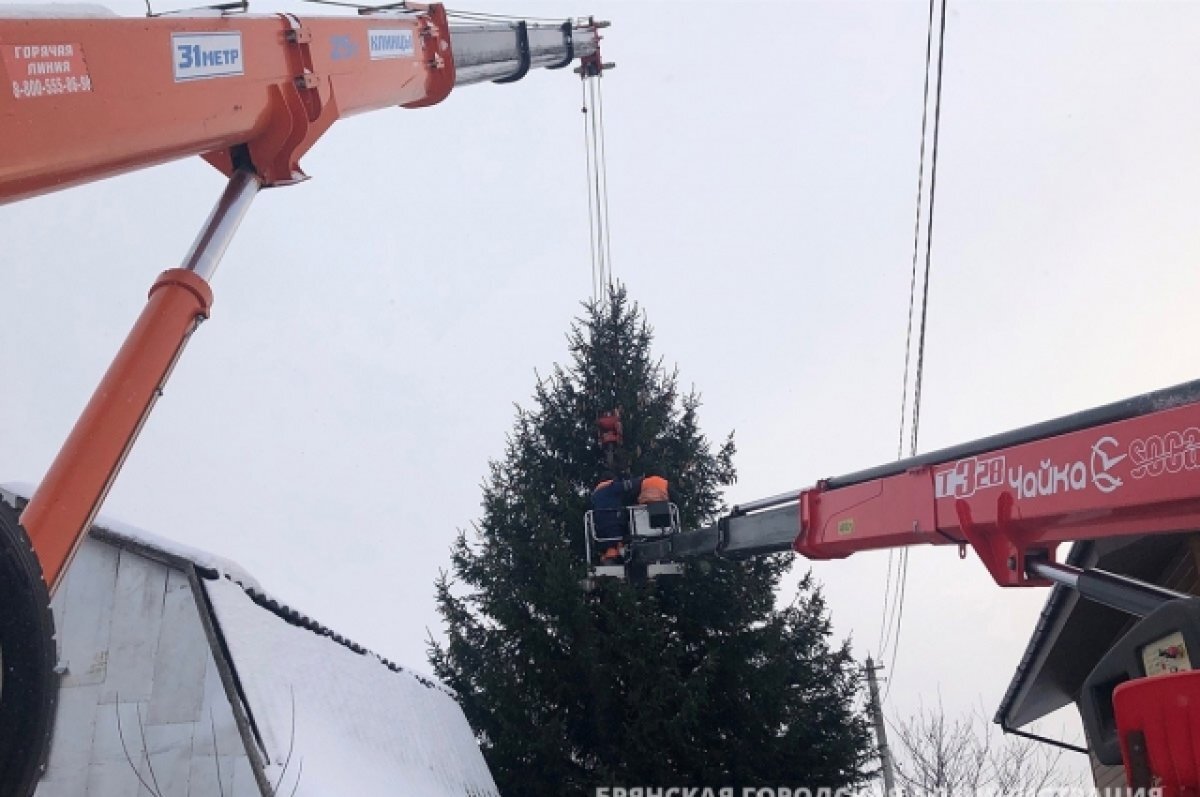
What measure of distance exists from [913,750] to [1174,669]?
651 inches

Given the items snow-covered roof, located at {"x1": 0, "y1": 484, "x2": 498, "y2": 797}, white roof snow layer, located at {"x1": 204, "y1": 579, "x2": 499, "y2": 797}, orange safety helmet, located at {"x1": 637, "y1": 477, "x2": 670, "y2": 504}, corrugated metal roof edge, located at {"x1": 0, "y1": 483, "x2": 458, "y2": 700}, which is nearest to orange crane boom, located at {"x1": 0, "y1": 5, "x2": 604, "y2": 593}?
corrugated metal roof edge, located at {"x1": 0, "y1": 483, "x2": 458, "y2": 700}

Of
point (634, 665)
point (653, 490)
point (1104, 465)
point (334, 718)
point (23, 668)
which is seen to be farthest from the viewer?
point (634, 665)

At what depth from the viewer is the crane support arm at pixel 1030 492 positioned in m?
4.86

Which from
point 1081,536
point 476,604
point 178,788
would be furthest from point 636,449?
point 1081,536

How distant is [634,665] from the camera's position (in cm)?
1386

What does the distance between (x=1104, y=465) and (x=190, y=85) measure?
15.5 feet

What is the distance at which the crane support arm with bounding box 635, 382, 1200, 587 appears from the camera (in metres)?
4.86

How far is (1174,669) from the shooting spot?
309 cm

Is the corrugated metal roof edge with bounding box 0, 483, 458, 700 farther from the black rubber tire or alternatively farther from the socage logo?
the socage logo

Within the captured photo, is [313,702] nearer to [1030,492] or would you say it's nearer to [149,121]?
[149,121]

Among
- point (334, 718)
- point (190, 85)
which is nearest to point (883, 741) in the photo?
point (334, 718)

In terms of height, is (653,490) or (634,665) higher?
(653,490)

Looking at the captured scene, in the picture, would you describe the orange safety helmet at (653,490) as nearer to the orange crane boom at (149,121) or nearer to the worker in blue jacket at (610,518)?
the worker in blue jacket at (610,518)

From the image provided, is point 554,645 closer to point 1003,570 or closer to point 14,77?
point 1003,570
